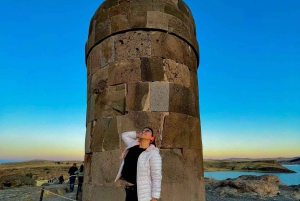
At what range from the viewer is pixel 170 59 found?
4.75 m

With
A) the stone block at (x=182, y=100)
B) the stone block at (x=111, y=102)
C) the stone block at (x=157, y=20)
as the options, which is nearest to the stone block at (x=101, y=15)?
the stone block at (x=157, y=20)

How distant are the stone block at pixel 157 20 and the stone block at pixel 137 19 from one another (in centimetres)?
9

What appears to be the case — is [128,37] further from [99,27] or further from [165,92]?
[165,92]

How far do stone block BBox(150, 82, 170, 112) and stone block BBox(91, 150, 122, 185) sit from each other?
3.63 feet

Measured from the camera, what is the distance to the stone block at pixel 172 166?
4.19m

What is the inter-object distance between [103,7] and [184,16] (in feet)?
6.39

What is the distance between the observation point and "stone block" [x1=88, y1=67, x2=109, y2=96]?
4.86 m

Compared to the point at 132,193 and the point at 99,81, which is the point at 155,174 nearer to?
the point at 132,193

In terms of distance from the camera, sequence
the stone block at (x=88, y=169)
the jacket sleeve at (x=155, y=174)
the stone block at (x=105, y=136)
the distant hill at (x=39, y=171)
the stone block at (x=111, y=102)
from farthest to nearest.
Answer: the distant hill at (x=39, y=171), the stone block at (x=88, y=169), the stone block at (x=111, y=102), the stone block at (x=105, y=136), the jacket sleeve at (x=155, y=174)

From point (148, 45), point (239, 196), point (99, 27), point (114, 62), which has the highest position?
point (99, 27)

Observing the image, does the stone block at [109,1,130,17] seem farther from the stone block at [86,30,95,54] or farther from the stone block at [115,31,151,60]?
the stone block at [86,30,95,54]

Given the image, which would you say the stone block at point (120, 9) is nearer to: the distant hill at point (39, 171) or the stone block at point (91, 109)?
the stone block at point (91, 109)

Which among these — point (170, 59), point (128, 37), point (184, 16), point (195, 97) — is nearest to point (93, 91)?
point (128, 37)

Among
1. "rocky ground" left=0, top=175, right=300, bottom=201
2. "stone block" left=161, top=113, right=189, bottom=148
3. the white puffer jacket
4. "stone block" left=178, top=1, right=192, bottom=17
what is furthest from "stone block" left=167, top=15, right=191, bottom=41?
"rocky ground" left=0, top=175, right=300, bottom=201
